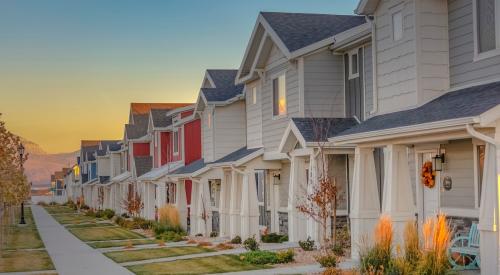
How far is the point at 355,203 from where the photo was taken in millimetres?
18078

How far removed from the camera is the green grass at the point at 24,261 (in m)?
22.0

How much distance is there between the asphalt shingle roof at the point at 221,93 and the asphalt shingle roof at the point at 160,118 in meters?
13.6

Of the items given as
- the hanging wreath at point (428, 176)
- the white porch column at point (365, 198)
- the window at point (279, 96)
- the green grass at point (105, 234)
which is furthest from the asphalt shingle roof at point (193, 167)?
the hanging wreath at point (428, 176)

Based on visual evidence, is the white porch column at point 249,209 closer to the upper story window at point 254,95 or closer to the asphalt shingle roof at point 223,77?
the upper story window at point 254,95

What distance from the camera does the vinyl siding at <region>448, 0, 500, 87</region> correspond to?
15.1 m

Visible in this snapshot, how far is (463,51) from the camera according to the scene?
1580 centimetres

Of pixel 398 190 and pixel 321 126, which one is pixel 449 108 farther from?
pixel 321 126

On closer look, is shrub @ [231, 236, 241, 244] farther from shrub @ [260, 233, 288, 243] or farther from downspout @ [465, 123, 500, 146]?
downspout @ [465, 123, 500, 146]

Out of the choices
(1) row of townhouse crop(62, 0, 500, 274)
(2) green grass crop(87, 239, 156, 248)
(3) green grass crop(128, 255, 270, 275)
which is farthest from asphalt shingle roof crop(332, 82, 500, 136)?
(2) green grass crop(87, 239, 156, 248)

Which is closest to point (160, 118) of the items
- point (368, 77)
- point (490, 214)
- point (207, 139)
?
point (207, 139)

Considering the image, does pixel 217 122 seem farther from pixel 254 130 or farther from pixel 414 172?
pixel 414 172

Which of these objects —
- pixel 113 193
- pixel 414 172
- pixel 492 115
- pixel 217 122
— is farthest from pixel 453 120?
pixel 113 193

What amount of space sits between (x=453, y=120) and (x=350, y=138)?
14.1 ft

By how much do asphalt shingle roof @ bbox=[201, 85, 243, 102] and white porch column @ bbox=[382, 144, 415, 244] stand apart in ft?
61.1
